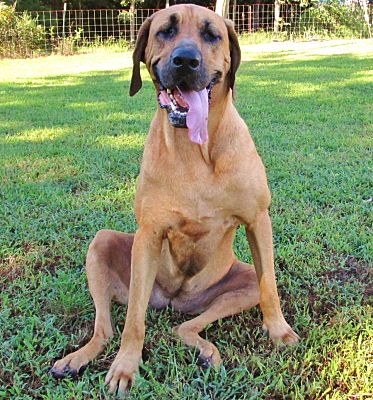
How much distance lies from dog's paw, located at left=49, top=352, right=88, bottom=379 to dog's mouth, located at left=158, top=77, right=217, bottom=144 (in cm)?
110

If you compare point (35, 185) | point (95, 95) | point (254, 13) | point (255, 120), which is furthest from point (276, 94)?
point (254, 13)

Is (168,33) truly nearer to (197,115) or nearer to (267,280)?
(197,115)

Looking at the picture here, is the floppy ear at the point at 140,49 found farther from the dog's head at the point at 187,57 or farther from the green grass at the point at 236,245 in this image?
the green grass at the point at 236,245

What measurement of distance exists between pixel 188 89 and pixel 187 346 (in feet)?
3.84

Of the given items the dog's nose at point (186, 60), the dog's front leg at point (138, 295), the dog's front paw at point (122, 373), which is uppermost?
the dog's nose at point (186, 60)

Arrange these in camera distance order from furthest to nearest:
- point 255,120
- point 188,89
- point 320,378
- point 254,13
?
1. point 254,13
2. point 255,120
3. point 188,89
4. point 320,378

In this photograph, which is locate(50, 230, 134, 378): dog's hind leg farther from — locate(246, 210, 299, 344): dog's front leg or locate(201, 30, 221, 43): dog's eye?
locate(201, 30, 221, 43): dog's eye

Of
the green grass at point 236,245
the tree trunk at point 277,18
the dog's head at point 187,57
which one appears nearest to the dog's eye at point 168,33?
the dog's head at point 187,57

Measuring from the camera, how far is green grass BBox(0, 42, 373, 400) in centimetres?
225

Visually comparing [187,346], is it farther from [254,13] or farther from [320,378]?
[254,13]

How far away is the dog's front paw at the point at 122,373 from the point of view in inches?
87.8

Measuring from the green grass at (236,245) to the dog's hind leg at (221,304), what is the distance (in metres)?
0.06

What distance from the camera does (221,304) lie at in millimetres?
2631

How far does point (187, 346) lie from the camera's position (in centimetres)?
245
